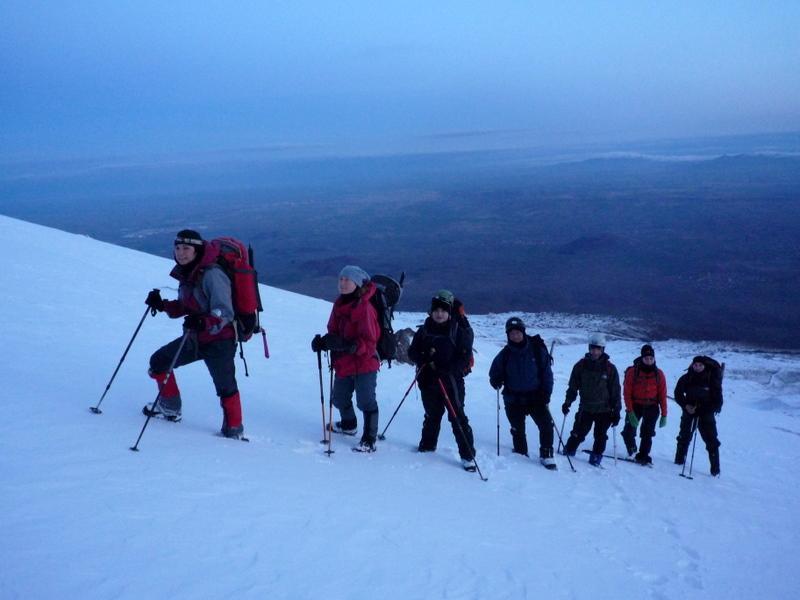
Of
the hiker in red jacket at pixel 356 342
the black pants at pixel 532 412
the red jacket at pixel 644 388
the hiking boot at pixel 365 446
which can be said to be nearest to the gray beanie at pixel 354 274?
the hiker in red jacket at pixel 356 342

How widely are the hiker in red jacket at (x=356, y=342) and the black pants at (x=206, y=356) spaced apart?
820 millimetres

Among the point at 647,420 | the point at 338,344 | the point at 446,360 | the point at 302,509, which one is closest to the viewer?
the point at 302,509

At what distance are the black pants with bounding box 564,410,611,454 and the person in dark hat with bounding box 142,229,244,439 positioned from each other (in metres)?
4.64

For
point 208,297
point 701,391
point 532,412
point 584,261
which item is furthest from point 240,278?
point 584,261

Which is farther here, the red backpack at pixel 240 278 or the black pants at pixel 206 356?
the black pants at pixel 206 356

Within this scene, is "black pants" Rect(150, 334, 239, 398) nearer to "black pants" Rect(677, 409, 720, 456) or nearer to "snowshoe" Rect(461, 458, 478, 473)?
"snowshoe" Rect(461, 458, 478, 473)

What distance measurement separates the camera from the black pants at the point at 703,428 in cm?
809

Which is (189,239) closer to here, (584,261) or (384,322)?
(384,322)

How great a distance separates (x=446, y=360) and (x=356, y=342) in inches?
42.9

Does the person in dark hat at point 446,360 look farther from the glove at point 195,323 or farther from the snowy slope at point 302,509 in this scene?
the glove at point 195,323

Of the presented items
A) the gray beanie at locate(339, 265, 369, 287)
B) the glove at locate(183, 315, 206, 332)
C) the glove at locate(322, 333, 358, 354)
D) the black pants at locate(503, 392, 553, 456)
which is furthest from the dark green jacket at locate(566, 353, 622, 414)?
the glove at locate(183, 315, 206, 332)

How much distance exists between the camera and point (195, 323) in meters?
4.72

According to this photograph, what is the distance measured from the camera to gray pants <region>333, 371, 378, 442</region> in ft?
19.4

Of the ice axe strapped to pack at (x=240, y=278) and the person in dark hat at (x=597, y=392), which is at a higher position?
the ice axe strapped to pack at (x=240, y=278)
